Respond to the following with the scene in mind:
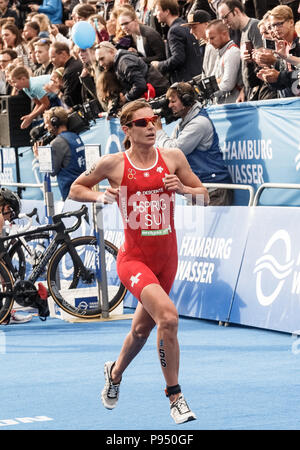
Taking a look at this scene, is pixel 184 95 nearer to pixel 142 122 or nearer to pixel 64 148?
pixel 64 148

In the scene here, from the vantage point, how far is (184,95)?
11562 mm

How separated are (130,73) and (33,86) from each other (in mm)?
3576

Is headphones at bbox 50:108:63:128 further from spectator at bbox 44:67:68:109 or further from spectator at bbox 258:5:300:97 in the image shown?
spectator at bbox 258:5:300:97

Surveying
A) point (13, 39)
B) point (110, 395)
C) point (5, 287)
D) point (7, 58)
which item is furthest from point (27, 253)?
point (13, 39)

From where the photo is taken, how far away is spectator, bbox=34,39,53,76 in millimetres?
16438

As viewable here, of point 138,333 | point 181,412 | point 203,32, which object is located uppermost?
point 203,32

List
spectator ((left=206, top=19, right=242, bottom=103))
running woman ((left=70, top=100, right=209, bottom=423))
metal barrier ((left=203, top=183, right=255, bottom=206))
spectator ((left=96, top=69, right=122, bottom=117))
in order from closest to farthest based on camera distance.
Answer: running woman ((left=70, top=100, right=209, bottom=423)) → metal barrier ((left=203, top=183, right=255, bottom=206)) → spectator ((left=206, top=19, right=242, bottom=103)) → spectator ((left=96, top=69, right=122, bottom=117))

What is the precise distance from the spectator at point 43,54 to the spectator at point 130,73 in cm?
312

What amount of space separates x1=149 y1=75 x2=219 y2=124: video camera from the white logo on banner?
2447 millimetres

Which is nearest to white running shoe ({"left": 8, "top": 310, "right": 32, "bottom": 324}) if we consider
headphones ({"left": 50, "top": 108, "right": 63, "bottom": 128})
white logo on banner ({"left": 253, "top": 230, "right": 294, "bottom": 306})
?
headphones ({"left": 50, "top": 108, "right": 63, "bottom": 128})

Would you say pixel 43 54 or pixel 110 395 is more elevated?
pixel 43 54

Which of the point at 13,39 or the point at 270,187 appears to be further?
the point at 13,39

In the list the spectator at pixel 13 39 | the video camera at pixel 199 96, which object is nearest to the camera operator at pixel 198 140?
the video camera at pixel 199 96

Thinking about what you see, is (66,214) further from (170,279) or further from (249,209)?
(170,279)
